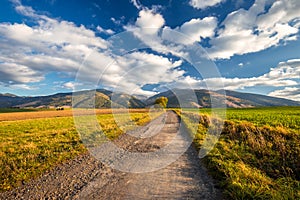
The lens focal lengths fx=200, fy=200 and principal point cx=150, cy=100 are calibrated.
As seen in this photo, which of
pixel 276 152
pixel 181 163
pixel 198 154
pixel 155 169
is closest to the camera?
pixel 155 169

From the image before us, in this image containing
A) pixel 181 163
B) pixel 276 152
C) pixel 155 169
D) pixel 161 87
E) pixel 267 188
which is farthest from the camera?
pixel 161 87

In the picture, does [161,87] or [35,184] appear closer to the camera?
[35,184]

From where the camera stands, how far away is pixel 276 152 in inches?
342

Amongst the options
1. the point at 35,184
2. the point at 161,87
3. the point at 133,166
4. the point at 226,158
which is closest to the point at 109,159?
the point at 133,166

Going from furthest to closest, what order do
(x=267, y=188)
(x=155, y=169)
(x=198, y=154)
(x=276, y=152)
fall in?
(x=198, y=154) < (x=276, y=152) < (x=155, y=169) < (x=267, y=188)

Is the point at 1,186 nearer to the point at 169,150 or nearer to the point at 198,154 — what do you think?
the point at 169,150

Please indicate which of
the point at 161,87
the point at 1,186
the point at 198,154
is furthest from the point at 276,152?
the point at 161,87

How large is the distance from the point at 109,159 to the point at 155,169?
2567 millimetres

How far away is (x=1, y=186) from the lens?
242 inches

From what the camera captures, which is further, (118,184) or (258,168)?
(258,168)

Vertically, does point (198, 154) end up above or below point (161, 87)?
below

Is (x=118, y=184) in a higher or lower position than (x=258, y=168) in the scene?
higher

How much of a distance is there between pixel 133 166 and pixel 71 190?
103 inches

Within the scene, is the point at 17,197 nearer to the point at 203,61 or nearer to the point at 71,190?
the point at 71,190
